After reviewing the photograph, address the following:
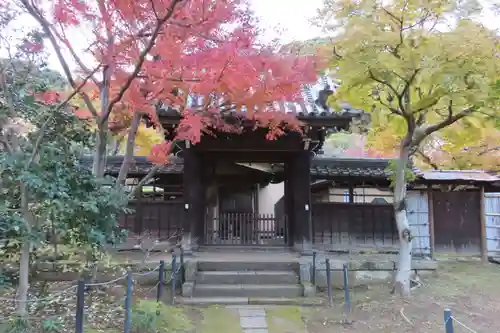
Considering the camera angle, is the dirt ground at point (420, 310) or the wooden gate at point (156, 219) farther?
the wooden gate at point (156, 219)

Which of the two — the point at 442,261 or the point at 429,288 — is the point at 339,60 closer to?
the point at 429,288

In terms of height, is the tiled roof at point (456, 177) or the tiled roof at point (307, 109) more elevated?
the tiled roof at point (307, 109)

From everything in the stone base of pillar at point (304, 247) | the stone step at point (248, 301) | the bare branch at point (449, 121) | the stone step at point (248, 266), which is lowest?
the stone step at point (248, 301)

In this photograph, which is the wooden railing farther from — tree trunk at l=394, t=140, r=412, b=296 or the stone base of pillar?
tree trunk at l=394, t=140, r=412, b=296

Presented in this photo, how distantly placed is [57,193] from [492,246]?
1283 cm

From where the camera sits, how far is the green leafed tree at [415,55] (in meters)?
6.06

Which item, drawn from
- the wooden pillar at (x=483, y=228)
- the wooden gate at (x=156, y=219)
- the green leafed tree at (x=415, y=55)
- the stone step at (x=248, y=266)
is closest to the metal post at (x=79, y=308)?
the stone step at (x=248, y=266)

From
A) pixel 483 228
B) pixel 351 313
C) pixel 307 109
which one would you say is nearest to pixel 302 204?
pixel 307 109

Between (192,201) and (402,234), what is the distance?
4792 millimetres

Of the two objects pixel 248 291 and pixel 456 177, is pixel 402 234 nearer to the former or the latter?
pixel 248 291

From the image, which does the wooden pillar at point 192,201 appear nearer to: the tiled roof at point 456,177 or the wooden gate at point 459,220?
the tiled roof at point 456,177

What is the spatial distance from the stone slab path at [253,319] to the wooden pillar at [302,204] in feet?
8.48

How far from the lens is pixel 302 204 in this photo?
9242 mm

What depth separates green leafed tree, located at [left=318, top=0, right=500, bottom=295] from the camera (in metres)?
6.06
